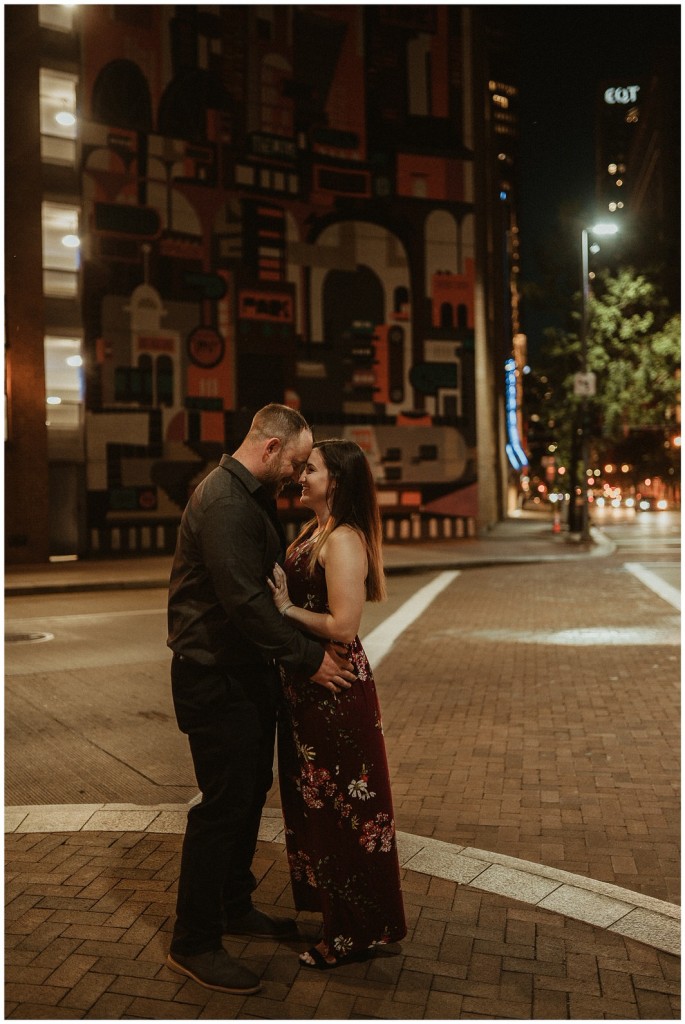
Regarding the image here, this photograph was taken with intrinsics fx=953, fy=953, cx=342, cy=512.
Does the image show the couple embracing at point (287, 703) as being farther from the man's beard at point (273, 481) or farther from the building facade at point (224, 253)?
the building facade at point (224, 253)

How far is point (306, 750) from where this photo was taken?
136 inches

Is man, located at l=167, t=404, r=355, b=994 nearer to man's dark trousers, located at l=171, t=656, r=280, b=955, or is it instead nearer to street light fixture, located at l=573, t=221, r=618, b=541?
man's dark trousers, located at l=171, t=656, r=280, b=955

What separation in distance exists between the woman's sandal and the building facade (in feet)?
68.2

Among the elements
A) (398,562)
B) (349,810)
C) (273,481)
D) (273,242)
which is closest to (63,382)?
(273,242)

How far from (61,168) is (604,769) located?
22.4 meters

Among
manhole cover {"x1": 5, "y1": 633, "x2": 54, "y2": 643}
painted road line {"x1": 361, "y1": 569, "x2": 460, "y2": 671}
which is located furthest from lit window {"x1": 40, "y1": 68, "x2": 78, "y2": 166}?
manhole cover {"x1": 5, "y1": 633, "x2": 54, "y2": 643}

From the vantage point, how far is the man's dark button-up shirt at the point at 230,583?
3.19 metres

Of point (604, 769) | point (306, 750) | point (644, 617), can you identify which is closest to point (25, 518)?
point (644, 617)

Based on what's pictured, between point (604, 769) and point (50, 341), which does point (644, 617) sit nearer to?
point (604, 769)

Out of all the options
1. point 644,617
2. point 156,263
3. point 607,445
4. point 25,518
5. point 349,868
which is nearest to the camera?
point 349,868

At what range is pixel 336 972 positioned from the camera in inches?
134

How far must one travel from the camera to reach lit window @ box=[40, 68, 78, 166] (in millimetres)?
23734

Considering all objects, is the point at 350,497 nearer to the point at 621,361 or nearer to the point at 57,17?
the point at 57,17

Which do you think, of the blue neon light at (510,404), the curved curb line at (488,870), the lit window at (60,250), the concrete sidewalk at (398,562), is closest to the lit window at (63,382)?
the lit window at (60,250)
